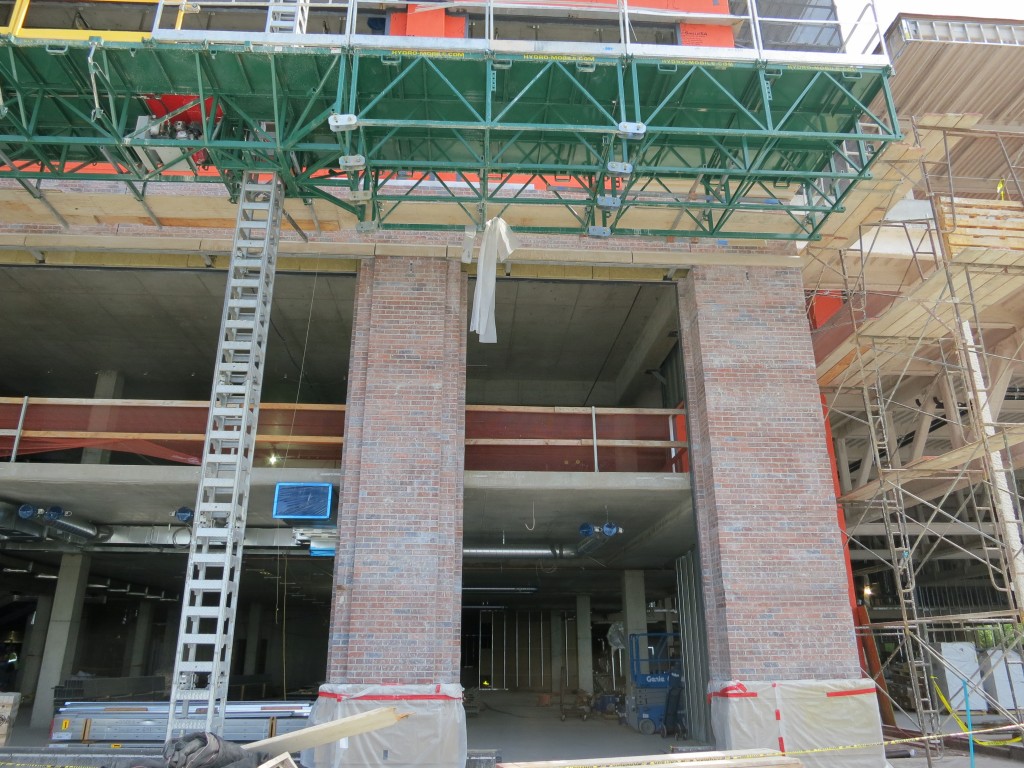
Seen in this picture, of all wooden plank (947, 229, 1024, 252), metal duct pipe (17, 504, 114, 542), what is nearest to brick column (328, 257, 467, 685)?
metal duct pipe (17, 504, 114, 542)

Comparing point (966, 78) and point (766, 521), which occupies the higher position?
point (966, 78)

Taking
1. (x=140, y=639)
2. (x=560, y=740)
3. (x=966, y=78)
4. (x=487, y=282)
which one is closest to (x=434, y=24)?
(x=487, y=282)

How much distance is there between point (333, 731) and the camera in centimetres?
688

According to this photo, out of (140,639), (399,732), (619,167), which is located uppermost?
(619,167)

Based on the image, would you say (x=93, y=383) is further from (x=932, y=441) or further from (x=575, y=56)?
(x=932, y=441)

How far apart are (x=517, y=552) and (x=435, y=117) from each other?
31.8ft

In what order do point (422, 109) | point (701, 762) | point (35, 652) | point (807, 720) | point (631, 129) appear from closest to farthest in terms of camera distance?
point (701, 762), point (631, 129), point (807, 720), point (422, 109), point (35, 652)

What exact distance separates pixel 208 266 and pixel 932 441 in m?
18.0

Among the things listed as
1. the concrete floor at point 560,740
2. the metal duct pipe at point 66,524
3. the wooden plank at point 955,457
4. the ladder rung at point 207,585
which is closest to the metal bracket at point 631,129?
the wooden plank at point 955,457

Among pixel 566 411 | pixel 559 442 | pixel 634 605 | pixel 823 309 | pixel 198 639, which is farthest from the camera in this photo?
pixel 634 605

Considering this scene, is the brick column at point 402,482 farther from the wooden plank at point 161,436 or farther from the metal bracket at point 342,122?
the metal bracket at point 342,122

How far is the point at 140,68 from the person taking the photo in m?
9.35

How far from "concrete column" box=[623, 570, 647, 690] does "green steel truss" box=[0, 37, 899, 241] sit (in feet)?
34.4

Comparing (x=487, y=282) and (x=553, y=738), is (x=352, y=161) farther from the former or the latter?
(x=553, y=738)
